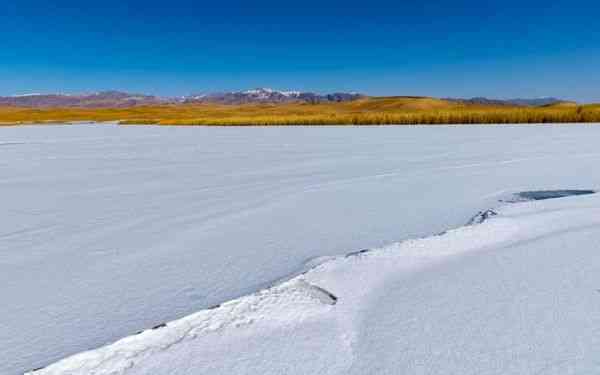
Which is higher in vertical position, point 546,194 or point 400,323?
point 546,194

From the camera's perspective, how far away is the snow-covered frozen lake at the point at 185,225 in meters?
1.58

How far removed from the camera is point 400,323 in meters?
1.44

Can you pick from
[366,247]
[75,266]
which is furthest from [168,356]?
[366,247]

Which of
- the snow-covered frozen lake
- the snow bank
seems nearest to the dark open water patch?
the snow-covered frozen lake

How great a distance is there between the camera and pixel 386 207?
3.31 meters

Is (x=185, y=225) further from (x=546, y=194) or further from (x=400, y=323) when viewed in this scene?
(x=546, y=194)

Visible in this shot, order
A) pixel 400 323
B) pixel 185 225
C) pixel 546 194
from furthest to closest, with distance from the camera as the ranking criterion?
pixel 546 194 < pixel 185 225 < pixel 400 323

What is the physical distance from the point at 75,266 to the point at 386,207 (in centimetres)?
227

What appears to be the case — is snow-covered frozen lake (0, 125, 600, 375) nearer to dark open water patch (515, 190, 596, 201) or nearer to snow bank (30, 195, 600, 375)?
snow bank (30, 195, 600, 375)

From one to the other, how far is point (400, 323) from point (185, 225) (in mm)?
1829

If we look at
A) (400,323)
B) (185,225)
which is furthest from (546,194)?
(185,225)

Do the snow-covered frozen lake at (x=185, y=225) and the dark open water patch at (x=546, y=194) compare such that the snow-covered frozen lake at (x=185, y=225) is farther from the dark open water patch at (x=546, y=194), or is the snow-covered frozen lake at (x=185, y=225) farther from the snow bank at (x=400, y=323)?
the dark open water patch at (x=546, y=194)

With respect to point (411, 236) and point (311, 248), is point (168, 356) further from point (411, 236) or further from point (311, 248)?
point (411, 236)

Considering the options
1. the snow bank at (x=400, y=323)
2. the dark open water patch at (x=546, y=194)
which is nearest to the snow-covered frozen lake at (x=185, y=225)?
the snow bank at (x=400, y=323)
